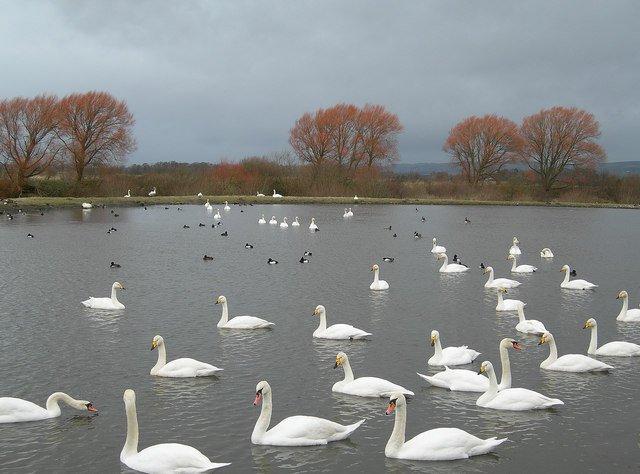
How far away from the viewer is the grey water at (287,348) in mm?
9258

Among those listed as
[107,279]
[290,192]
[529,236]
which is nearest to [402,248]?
[529,236]

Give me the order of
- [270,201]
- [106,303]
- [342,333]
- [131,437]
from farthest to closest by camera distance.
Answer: [270,201] < [106,303] < [342,333] < [131,437]

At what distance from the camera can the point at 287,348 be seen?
14070 mm

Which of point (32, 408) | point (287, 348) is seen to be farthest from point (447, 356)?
point (32, 408)

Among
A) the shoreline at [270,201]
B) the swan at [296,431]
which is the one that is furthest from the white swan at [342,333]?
the shoreline at [270,201]

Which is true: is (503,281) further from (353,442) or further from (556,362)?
(353,442)

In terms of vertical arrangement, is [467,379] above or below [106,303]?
below

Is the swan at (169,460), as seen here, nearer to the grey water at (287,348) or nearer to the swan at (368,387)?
the grey water at (287,348)

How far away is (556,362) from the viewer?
1265 cm

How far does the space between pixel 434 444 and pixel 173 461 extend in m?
3.24

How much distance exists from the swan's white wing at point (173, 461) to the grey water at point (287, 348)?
1.34 feet

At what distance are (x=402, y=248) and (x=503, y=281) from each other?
483 inches

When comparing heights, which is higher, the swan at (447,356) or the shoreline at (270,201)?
the shoreline at (270,201)

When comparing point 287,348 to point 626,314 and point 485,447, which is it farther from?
point 626,314
